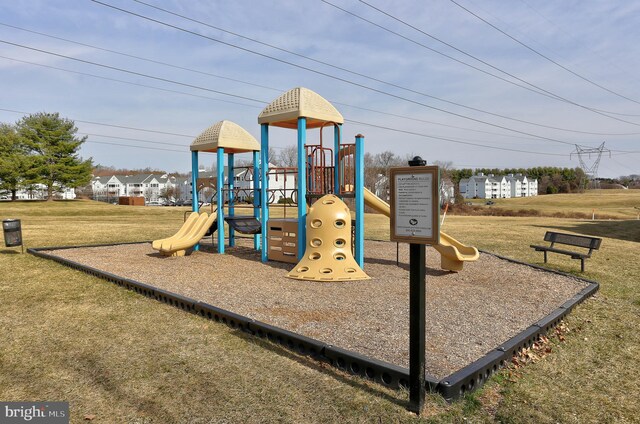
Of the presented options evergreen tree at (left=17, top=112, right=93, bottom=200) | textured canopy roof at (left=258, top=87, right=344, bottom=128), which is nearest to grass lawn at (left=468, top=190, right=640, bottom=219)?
textured canopy roof at (left=258, top=87, right=344, bottom=128)

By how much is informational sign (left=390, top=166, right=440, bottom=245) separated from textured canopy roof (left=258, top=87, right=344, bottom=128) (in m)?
6.35

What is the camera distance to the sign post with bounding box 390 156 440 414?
3.41 m

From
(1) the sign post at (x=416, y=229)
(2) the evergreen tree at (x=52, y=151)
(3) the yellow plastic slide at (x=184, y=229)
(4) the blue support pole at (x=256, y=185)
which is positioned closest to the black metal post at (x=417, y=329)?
(1) the sign post at (x=416, y=229)

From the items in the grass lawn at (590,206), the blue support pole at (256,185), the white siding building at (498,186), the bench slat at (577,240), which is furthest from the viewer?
the white siding building at (498,186)

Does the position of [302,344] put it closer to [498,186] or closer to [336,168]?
[336,168]

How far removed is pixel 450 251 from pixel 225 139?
681 cm

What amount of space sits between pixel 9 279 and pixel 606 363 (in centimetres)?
1036

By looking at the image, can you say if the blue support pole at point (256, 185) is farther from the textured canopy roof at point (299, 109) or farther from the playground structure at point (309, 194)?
the textured canopy roof at point (299, 109)

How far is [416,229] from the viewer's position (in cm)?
350

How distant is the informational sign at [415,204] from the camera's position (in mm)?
3402

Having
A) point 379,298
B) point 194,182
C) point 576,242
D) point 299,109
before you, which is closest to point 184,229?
point 194,182

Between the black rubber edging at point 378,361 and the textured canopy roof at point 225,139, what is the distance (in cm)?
618

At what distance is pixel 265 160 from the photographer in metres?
10.7

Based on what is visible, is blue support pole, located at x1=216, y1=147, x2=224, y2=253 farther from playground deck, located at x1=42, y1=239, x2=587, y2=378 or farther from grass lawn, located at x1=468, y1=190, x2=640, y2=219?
grass lawn, located at x1=468, y1=190, x2=640, y2=219
